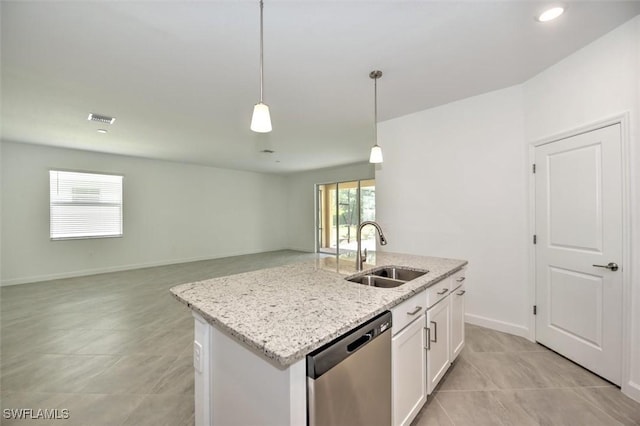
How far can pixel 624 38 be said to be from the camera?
6.32 feet

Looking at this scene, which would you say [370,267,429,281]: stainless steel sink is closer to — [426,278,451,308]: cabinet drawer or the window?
[426,278,451,308]: cabinet drawer

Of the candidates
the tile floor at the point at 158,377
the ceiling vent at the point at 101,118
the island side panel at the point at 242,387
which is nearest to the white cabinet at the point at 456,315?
the tile floor at the point at 158,377

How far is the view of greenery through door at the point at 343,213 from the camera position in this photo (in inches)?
290

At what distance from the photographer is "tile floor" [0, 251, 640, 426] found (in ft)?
5.66

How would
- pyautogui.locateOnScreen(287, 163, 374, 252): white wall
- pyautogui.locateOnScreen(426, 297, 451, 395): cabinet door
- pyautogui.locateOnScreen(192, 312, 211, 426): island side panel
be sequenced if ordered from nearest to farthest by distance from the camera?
pyautogui.locateOnScreen(192, 312, 211, 426): island side panel → pyautogui.locateOnScreen(426, 297, 451, 395): cabinet door → pyautogui.locateOnScreen(287, 163, 374, 252): white wall

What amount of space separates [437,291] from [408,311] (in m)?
0.47

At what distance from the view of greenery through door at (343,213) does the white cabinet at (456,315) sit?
433 cm

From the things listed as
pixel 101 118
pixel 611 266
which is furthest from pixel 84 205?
pixel 611 266

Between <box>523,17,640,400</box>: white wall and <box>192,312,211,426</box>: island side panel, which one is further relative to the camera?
<box>523,17,640,400</box>: white wall

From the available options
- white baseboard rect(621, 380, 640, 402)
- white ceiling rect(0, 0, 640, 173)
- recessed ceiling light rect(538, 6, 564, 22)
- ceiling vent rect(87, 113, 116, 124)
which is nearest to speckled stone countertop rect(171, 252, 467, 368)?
white baseboard rect(621, 380, 640, 402)

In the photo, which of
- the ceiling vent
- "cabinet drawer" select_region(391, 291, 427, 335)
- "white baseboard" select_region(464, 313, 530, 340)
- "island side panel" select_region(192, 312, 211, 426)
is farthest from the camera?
the ceiling vent

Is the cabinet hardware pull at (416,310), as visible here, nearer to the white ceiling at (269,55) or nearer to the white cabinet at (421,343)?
the white cabinet at (421,343)

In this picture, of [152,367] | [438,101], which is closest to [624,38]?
[438,101]

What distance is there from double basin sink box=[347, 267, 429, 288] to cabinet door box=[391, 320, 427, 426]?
35cm
